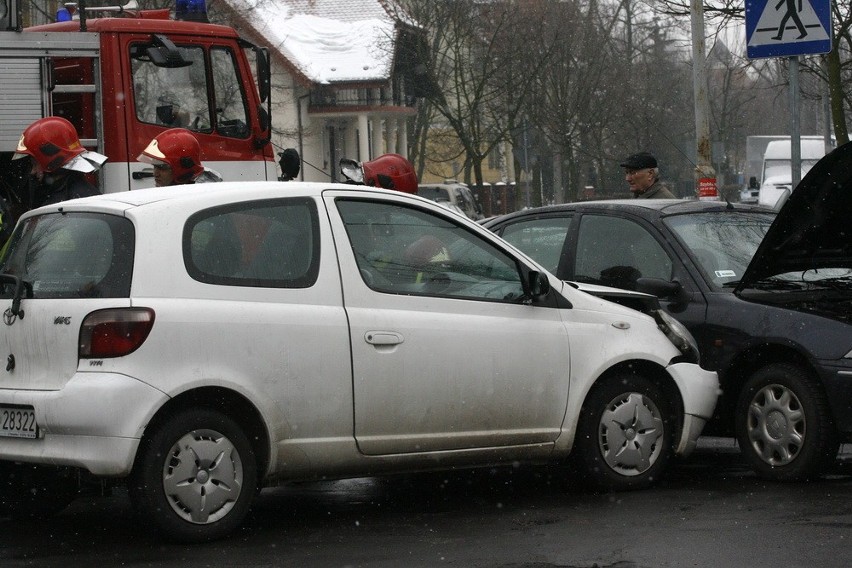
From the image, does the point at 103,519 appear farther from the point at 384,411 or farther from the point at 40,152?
the point at 40,152

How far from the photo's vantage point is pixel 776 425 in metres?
7.80

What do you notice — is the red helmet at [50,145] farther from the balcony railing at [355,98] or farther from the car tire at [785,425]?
Result: the balcony railing at [355,98]

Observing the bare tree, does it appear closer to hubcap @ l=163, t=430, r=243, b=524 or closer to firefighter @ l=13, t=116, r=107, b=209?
firefighter @ l=13, t=116, r=107, b=209

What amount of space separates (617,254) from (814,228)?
4.10ft

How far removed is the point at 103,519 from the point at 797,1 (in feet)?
19.9

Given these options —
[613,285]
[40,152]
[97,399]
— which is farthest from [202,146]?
[97,399]

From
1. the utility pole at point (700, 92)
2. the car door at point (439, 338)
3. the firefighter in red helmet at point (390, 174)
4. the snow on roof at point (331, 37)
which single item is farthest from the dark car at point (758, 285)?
the snow on roof at point (331, 37)

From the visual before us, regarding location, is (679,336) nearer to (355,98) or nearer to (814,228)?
(814,228)

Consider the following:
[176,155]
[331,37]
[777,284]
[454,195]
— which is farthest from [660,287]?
[331,37]

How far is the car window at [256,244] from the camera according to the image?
6.44m

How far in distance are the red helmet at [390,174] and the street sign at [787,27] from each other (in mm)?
2594

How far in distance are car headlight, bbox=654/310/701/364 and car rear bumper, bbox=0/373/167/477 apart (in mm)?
2912

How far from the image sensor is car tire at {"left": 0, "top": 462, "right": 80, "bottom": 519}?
7148 millimetres

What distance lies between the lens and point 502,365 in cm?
712
